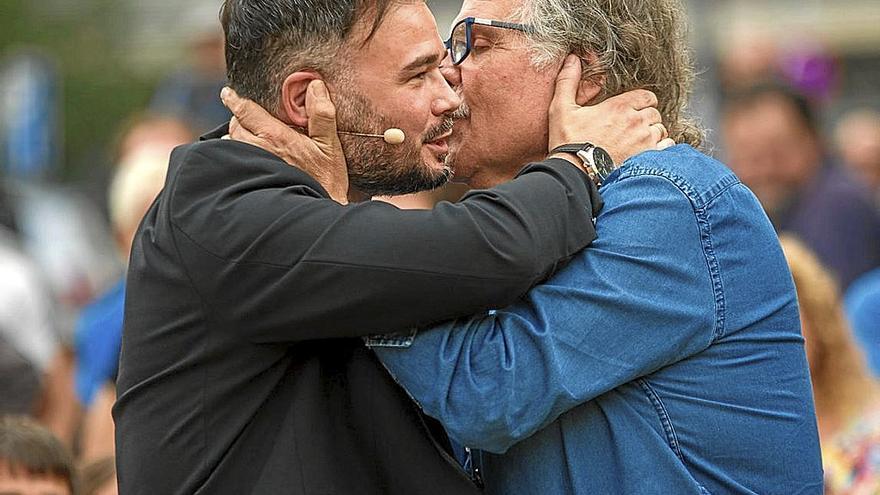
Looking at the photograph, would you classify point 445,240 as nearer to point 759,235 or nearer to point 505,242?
point 505,242

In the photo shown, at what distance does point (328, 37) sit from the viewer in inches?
129

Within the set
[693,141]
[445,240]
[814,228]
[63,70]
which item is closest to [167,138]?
[814,228]

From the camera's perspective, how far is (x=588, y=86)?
3576 mm

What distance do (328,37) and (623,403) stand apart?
97cm

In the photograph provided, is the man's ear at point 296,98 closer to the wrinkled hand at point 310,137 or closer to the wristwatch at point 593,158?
the wrinkled hand at point 310,137

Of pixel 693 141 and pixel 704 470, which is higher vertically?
pixel 693 141

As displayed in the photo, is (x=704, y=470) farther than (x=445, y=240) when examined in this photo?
Yes

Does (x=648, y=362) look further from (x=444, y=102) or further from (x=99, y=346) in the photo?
(x=99, y=346)

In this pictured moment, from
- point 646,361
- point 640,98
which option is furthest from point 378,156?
point 646,361

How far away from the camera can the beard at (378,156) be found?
3334 mm

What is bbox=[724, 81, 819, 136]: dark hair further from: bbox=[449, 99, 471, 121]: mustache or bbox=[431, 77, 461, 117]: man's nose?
bbox=[431, 77, 461, 117]: man's nose

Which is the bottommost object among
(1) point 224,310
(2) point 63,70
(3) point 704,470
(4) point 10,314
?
(2) point 63,70

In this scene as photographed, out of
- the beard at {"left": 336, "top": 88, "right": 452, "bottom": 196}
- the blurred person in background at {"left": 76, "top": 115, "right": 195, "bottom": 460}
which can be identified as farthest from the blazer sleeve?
the blurred person in background at {"left": 76, "top": 115, "right": 195, "bottom": 460}

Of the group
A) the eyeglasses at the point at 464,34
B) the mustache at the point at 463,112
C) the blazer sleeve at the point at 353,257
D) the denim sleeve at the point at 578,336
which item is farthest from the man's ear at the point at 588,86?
the blazer sleeve at the point at 353,257
